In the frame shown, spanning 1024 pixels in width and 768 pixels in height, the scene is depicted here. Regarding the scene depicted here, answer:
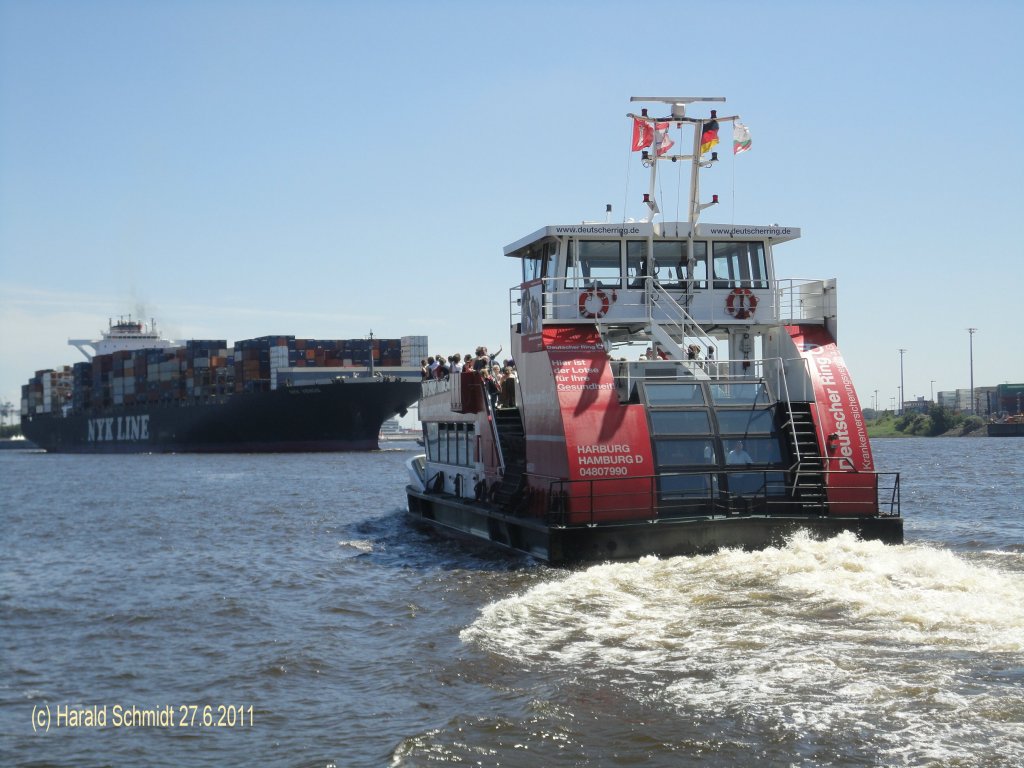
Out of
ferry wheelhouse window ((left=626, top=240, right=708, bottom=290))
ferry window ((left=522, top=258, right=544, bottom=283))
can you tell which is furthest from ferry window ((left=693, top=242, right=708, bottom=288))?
ferry window ((left=522, top=258, right=544, bottom=283))

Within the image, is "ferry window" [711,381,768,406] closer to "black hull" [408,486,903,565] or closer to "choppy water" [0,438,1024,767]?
"black hull" [408,486,903,565]

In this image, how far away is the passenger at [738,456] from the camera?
1583cm

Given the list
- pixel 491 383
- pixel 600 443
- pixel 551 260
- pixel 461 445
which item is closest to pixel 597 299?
pixel 551 260

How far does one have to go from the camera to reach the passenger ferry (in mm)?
14984

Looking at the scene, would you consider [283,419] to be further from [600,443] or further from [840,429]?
[840,429]

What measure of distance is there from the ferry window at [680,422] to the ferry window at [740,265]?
3.18 meters

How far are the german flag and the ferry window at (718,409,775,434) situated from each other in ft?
17.5

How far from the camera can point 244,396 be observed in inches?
2940

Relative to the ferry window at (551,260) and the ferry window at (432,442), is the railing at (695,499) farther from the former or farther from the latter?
the ferry window at (432,442)

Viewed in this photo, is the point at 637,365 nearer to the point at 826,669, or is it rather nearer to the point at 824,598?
the point at 824,598

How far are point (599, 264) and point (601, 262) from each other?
48 mm

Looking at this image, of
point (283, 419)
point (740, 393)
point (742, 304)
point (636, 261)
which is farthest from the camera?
point (283, 419)

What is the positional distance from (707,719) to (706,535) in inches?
264

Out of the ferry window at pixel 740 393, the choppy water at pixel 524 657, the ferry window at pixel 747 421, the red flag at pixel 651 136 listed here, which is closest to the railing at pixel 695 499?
the ferry window at pixel 747 421
